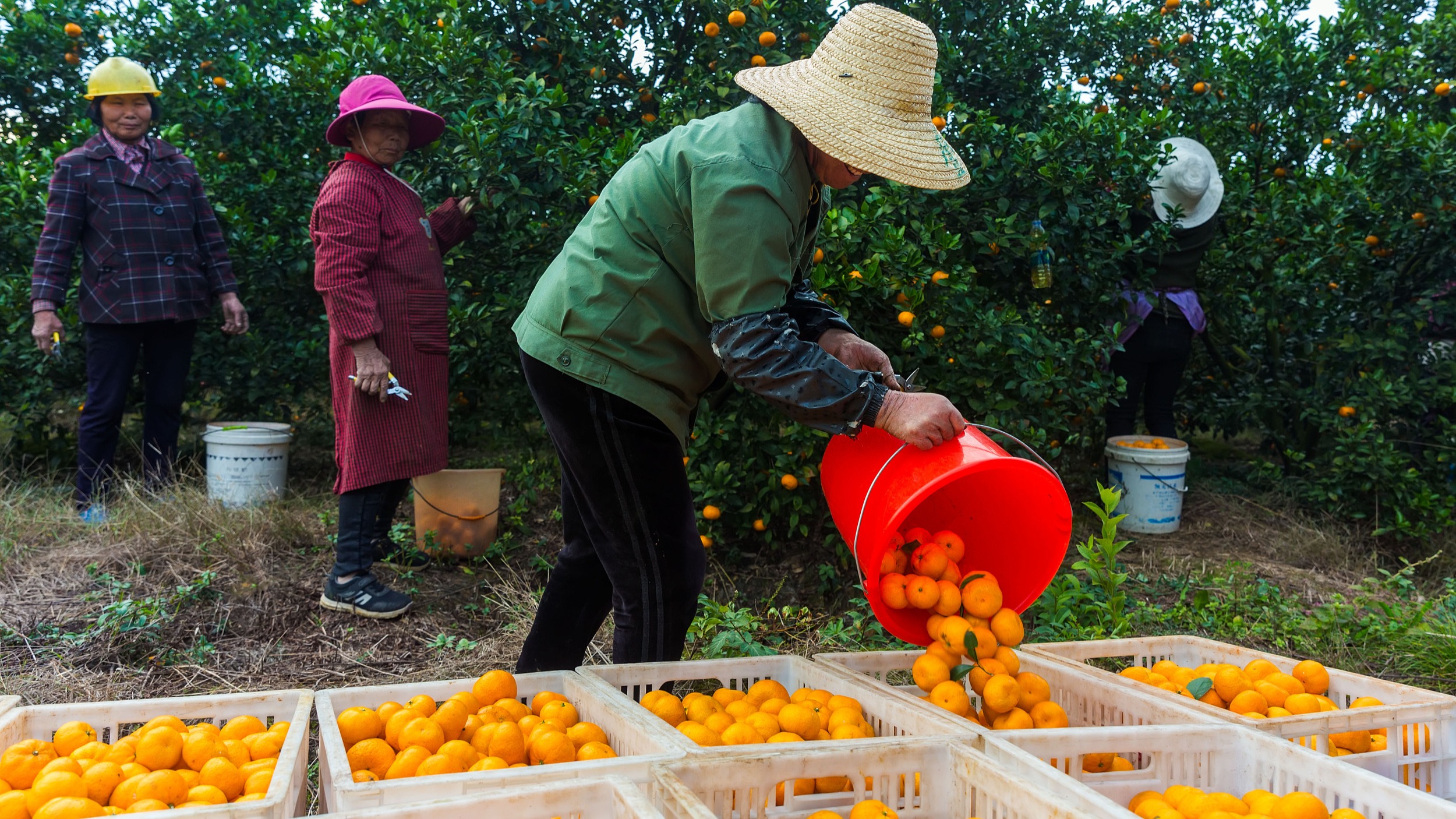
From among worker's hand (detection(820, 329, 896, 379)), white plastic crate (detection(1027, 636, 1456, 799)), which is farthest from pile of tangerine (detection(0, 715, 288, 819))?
white plastic crate (detection(1027, 636, 1456, 799))

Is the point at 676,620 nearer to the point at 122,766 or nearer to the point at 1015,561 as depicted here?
the point at 1015,561

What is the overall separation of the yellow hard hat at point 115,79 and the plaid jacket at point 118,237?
0.75 ft

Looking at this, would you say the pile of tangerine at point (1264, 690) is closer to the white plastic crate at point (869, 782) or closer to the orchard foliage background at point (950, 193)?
the white plastic crate at point (869, 782)

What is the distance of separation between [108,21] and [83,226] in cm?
168

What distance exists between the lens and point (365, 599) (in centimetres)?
325

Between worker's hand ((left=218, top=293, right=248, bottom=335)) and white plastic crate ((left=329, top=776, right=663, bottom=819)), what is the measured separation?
353cm

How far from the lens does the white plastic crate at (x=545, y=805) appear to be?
1.15m

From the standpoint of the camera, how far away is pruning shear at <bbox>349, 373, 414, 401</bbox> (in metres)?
3.21

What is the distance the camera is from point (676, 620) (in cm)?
210

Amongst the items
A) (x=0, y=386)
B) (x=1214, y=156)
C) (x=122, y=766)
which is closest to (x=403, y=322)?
(x=122, y=766)

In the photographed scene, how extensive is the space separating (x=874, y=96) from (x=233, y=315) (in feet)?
11.2

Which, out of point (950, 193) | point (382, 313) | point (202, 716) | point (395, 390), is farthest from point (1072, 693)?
point (382, 313)

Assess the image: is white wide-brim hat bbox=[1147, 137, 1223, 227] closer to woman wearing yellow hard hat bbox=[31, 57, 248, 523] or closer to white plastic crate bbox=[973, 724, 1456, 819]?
white plastic crate bbox=[973, 724, 1456, 819]

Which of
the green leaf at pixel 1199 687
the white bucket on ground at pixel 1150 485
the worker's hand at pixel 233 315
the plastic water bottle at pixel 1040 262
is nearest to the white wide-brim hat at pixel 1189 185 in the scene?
the plastic water bottle at pixel 1040 262
